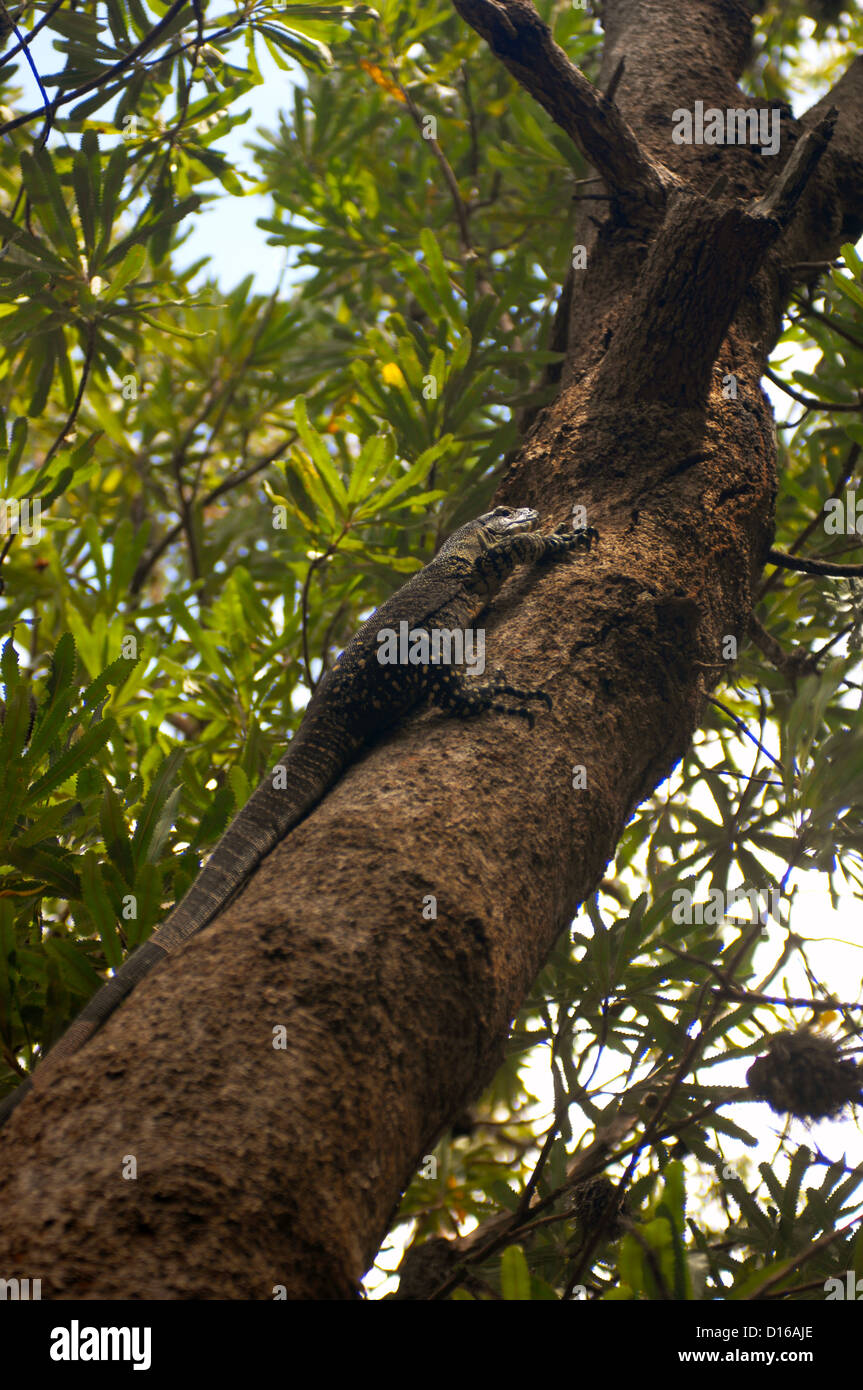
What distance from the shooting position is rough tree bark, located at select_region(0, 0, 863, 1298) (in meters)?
1.19

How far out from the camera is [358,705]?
109 inches

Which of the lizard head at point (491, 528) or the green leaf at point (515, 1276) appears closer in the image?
the green leaf at point (515, 1276)

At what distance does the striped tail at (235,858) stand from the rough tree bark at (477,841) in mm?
360

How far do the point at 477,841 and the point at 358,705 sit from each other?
1.11m

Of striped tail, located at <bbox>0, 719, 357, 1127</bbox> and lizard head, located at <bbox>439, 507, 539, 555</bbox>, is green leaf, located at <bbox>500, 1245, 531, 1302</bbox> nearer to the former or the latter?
striped tail, located at <bbox>0, 719, 357, 1127</bbox>

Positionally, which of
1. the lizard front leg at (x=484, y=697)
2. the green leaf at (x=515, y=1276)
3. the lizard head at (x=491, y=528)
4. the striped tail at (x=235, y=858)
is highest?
the lizard head at (x=491, y=528)

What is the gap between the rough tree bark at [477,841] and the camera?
119 centimetres

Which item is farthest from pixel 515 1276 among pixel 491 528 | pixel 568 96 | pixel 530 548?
pixel 568 96

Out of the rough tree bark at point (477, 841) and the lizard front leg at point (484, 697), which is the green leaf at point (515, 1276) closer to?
the rough tree bark at point (477, 841)

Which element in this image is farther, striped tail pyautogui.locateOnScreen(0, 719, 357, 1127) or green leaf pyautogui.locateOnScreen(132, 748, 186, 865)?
green leaf pyautogui.locateOnScreen(132, 748, 186, 865)

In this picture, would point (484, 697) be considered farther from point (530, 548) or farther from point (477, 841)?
point (530, 548)

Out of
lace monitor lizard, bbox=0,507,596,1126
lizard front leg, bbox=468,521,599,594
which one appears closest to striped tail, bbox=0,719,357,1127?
lace monitor lizard, bbox=0,507,596,1126

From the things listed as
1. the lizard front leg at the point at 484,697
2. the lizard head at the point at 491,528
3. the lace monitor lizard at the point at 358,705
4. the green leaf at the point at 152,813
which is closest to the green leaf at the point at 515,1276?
the lace monitor lizard at the point at 358,705

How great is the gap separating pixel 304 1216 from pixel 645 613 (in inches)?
63.6
